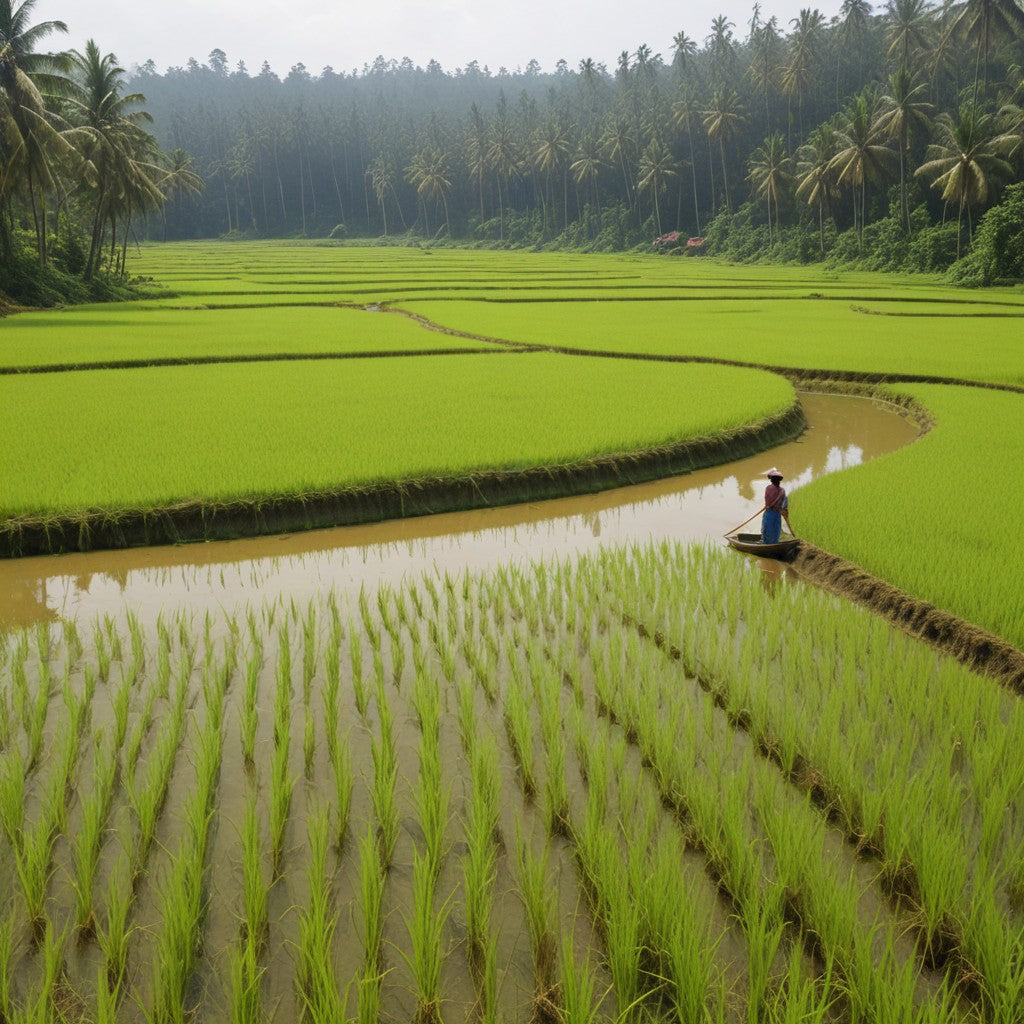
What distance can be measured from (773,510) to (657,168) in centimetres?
4999

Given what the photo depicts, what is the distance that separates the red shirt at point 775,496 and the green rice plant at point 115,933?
4.20 meters

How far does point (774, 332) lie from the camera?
54.3 ft

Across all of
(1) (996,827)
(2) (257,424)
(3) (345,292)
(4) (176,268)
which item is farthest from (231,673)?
(4) (176,268)

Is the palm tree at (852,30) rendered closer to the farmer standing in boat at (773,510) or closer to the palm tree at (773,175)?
the palm tree at (773,175)

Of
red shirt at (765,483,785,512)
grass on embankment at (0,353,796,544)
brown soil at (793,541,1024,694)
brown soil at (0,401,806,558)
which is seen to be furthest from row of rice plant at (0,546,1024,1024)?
grass on embankment at (0,353,796,544)

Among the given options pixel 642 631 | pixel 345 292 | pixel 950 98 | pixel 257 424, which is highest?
pixel 950 98

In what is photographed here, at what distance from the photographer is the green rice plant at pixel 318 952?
1.90 meters

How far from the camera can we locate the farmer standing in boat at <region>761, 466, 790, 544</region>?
533 centimetres

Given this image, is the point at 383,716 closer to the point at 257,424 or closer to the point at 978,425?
the point at 257,424

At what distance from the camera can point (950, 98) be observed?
146 feet

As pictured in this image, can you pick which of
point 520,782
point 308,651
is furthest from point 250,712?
point 520,782

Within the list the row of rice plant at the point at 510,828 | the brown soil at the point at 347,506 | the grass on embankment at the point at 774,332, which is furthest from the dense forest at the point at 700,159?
the row of rice plant at the point at 510,828

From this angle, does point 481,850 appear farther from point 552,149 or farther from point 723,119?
point 552,149

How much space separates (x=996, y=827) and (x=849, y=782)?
1.40 ft
